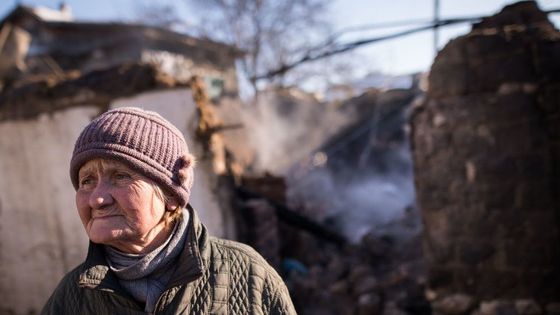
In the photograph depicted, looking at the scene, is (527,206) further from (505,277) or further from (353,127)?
(353,127)

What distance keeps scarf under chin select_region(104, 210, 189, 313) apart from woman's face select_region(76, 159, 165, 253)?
0.05 metres

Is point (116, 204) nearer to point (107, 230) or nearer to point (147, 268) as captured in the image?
point (107, 230)

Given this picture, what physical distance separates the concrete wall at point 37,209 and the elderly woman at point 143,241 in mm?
3042

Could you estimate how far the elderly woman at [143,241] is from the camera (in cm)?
161

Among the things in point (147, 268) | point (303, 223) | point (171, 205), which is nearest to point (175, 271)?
point (147, 268)

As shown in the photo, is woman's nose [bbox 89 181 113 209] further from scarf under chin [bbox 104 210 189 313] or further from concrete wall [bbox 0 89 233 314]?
concrete wall [bbox 0 89 233 314]

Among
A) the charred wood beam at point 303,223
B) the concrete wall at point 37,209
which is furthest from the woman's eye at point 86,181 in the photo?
the charred wood beam at point 303,223

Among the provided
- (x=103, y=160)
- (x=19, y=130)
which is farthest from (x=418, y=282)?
(x=19, y=130)

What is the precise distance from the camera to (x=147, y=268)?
164 centimetres

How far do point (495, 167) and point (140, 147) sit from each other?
2808mm

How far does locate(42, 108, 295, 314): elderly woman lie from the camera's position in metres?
1.61

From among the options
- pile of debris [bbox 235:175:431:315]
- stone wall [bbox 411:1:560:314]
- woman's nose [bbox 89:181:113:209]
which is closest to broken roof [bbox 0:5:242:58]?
pile of debris [bbox 235:175:431:315]

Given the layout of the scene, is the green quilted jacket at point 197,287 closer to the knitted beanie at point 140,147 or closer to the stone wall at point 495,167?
the knitted beanie at point 140,147

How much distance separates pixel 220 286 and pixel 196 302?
10 cm
